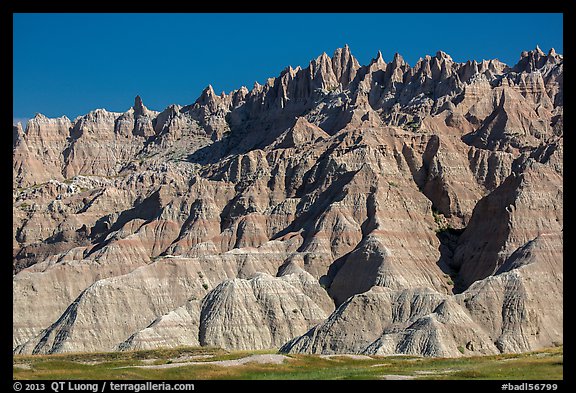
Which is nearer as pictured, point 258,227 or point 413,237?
point 413,237

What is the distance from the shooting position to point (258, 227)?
18588 cm

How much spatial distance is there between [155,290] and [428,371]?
86334 mm

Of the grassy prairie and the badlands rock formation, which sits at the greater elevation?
the badlands rock formation

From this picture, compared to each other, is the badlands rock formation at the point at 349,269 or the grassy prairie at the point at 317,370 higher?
the badlands rock formation at the point at 349,269

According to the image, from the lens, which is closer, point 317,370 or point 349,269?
point 317,370

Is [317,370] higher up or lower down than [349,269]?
lower down

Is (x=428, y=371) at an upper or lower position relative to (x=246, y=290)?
lower

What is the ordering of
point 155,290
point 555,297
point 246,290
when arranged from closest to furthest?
point 555,297 < point 246,290 < point 155,290

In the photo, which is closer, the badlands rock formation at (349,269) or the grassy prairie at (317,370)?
the grassy prairie at (317,370)

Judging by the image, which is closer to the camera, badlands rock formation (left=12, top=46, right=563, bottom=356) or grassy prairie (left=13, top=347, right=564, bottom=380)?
grassy prairie (left=13, top=347, right=564, bottom=380)
